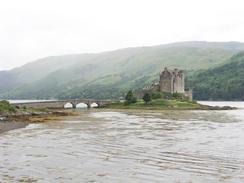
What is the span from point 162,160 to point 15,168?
10.0 m

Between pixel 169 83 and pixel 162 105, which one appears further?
pixel 169 83

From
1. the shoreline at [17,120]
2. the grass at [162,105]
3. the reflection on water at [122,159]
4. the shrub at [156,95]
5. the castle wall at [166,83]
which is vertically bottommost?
the reflection on water at [122,159]

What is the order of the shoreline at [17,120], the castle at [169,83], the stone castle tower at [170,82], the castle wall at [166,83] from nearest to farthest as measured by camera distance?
the shoreline at [17,120]
the castle wall at [166,83]
the stone castle tower at [170,82]
the castle at [169,83]

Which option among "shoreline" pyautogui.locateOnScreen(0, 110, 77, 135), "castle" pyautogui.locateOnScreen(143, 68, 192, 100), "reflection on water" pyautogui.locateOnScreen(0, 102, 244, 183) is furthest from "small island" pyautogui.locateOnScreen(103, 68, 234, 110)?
"reflection on water" pyautogui.locateOnScreen(0, 102, 244, 183)

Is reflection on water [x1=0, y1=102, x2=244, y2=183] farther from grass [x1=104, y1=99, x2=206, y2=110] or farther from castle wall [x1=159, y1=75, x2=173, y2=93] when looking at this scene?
castle wall [x1=159, y1=75, x2=173, y2=93]

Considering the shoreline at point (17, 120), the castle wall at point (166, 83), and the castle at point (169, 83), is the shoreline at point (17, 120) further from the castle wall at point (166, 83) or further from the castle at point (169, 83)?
the castle at point (169, 83)

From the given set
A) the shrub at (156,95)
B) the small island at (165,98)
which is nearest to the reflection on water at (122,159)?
the small island at (165,98)

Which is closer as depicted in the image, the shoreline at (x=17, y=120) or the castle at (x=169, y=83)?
the shoreline at (x=17, y=120)

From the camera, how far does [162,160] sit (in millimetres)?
33875

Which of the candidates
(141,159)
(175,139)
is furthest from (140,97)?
(141,159)

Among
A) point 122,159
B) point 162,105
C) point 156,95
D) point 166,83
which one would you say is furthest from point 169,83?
point 122,159

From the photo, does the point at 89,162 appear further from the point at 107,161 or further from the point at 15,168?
the point at 15,168

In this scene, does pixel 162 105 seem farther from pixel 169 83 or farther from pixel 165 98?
pixel 169 83

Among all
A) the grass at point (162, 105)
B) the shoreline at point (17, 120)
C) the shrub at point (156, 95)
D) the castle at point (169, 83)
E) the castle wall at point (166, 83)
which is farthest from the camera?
the castle at point (169, 83)
